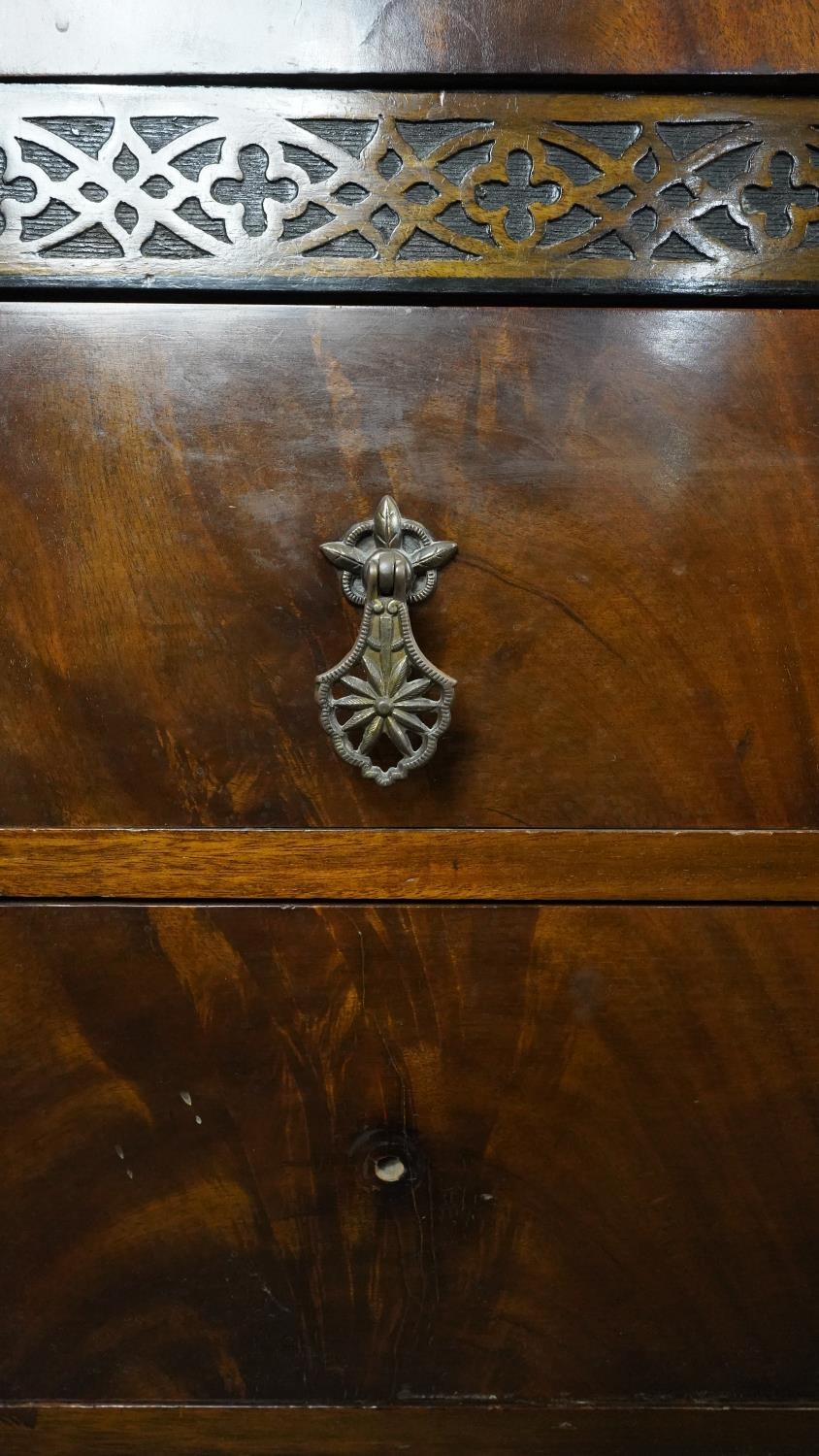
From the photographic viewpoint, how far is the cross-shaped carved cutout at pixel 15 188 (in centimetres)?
45

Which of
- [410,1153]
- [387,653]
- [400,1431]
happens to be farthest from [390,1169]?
[387,653]

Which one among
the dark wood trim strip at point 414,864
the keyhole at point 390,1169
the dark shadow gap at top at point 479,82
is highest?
the dark shadow gap at top at point 479,82

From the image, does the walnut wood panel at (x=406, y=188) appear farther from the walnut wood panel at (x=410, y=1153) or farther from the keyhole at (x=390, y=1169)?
the keyhole at (x=390, y=1169)

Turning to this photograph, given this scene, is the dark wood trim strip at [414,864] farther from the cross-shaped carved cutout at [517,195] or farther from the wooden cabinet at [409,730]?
the cross-shaped carved cutout at [517,195]

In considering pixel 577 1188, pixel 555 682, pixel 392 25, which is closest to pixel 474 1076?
pixel 577 1188

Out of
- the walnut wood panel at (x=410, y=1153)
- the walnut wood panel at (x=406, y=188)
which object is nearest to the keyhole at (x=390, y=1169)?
the walnut wood panel at (x=410, y=1153)

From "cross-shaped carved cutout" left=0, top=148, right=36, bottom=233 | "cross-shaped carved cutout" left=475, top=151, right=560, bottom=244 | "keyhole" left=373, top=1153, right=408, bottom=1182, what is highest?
"cross-shaped carved cutout" left=475, top=151, right=560, bottom=244

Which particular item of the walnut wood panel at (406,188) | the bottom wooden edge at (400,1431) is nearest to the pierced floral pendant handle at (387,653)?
the walnut wood panel at (406,188)

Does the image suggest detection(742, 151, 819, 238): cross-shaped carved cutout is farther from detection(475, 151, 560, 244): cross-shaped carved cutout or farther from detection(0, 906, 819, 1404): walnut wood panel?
detection(0, 906, 819, 1404): walnut wood panel

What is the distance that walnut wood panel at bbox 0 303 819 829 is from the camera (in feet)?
1.51

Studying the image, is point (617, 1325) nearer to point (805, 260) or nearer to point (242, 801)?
point (242, 801)

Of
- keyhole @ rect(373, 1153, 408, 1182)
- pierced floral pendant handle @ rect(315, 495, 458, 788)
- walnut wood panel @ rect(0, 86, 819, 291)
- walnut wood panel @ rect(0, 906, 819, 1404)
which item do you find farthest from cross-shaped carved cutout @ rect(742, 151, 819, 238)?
keyhole @ rect(373, 1153, 408, 1182)

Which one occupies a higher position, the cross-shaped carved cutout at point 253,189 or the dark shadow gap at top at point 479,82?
the dark shadow gap at top at point 479,82

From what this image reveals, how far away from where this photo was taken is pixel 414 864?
1.56 feet
